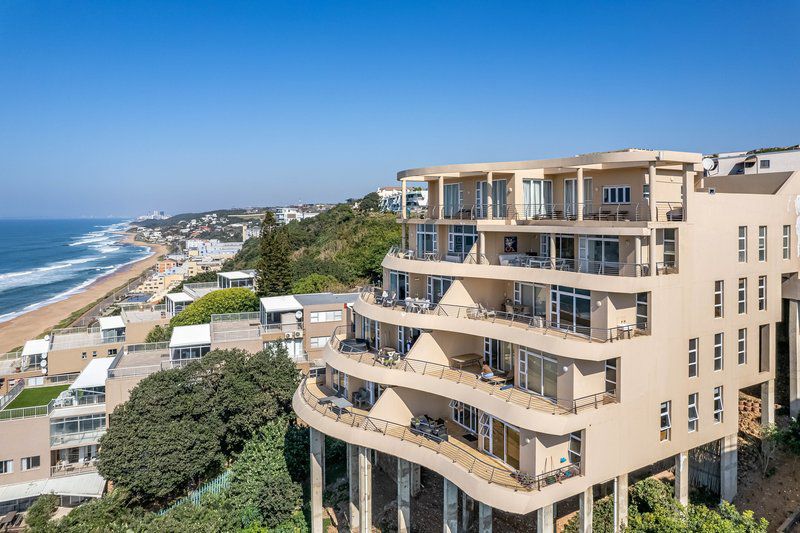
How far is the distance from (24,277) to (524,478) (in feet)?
533

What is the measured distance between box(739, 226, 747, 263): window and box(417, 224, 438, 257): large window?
1283 centimetres

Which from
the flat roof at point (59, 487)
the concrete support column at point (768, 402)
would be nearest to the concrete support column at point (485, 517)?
the concrete support column at point (768, 402)

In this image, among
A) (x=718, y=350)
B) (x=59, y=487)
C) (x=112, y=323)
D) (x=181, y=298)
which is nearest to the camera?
(x=718, y=350)

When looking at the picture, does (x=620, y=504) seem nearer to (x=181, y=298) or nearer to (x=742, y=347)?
(x=742, y=347)

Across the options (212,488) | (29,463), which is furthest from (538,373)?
(29,463)

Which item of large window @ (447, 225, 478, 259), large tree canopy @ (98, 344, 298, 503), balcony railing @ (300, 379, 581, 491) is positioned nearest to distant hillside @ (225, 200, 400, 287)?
large tree canopy @ (98, 344, 298, 503)

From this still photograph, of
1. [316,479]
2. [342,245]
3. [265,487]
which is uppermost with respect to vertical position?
[342,245]

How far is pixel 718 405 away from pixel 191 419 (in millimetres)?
27403

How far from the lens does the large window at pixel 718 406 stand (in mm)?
20719

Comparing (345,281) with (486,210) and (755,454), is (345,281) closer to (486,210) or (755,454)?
(486,210)

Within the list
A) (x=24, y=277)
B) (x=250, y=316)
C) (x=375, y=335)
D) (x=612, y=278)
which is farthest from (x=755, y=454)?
(x=24, y=277)

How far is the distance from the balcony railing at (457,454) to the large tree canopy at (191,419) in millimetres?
8482

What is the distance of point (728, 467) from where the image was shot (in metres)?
22.0

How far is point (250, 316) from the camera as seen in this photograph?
162ft
